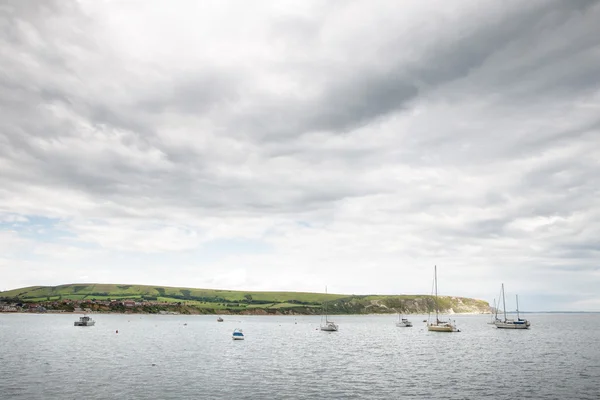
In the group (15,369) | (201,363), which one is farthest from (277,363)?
(15,369)

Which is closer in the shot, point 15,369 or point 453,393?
point 453,393

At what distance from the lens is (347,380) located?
230 feet

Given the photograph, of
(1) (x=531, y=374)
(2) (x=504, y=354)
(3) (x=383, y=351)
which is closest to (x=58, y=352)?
(3) (x=383, y=351)

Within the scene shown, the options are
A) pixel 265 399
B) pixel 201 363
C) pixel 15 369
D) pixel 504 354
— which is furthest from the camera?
pixel 504 354

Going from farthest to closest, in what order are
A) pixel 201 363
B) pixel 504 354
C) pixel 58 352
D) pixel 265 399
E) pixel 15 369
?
pixel 504 354
pixel 58 352
pixel 201 363
pixel 15 369
pixel 265 399

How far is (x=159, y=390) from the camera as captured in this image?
59.5 m

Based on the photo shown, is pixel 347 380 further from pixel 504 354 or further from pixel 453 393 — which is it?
pixel 504 354

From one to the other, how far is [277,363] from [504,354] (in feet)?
193

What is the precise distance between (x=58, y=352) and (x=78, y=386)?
4946cm

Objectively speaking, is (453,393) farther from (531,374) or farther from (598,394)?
(531,374)

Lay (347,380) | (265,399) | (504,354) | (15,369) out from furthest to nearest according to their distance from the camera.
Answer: (504,354)
(15,369)
(347,380)
(265,399)

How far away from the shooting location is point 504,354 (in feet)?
368

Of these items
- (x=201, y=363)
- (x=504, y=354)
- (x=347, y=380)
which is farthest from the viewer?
Answer: (x=504, y=354)

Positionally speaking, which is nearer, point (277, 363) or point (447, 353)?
point (277, 363)
